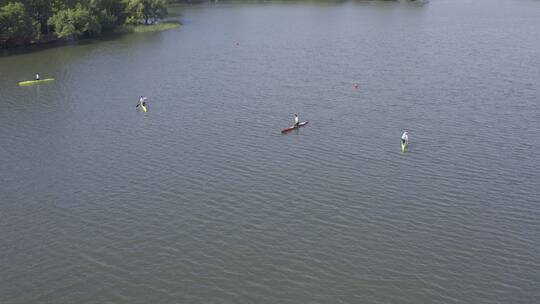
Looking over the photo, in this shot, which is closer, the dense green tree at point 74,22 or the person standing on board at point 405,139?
the person standing on board at point 405,139

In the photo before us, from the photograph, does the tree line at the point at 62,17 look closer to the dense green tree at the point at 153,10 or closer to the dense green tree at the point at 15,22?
the dense green tree at the point at 15,22

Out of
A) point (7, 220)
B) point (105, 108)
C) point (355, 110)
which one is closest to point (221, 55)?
point (105, 108)

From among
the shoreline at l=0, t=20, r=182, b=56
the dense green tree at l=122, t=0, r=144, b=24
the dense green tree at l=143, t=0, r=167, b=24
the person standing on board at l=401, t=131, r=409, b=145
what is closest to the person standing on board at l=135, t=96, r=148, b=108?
the person standing on board at l=401, t=131, r=409, b=145

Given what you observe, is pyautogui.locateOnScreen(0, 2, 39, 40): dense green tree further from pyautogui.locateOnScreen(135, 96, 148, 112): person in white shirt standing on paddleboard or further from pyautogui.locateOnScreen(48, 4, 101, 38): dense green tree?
pyautogui.locateOnScreen(135, 96, 148, 112): person in white shirt standing on paddleboard

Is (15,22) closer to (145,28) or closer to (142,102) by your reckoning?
(145,28)

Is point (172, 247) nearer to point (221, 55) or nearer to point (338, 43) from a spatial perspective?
point (221, 55)

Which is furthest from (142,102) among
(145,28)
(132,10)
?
(132,10)

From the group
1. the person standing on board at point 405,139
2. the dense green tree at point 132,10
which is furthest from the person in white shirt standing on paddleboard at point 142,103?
the dense green tree at point 132,10
